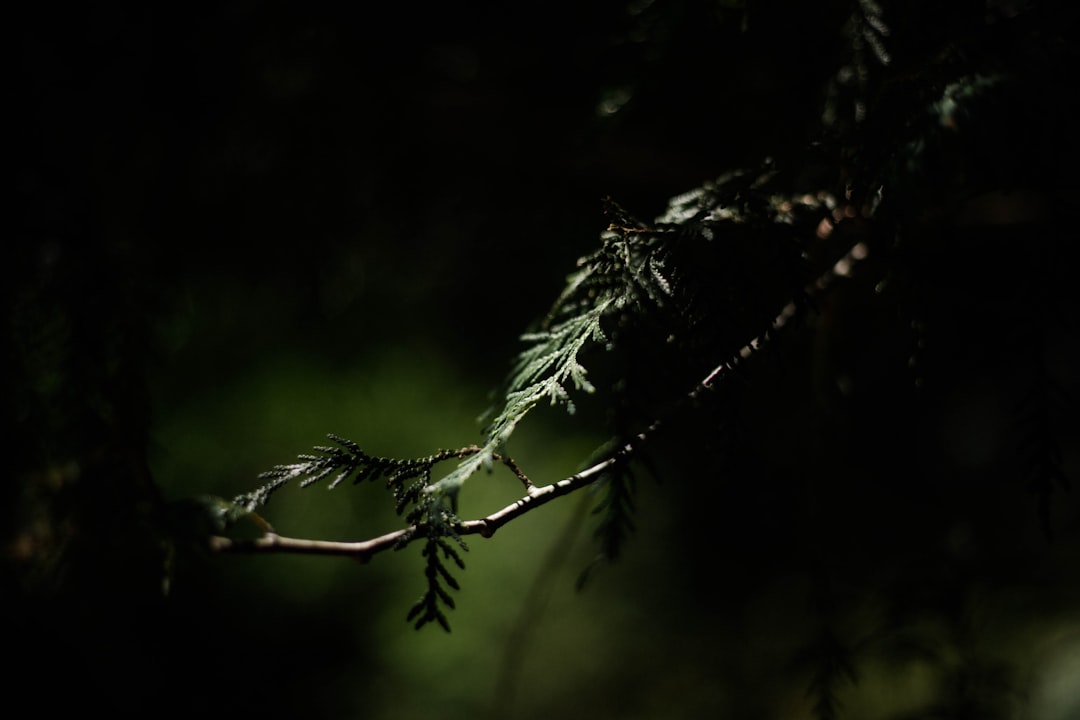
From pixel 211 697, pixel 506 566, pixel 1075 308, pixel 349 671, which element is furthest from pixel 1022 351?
pixel 211 697

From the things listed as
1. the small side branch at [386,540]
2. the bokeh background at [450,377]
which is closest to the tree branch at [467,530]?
the small side branch at [386,540]

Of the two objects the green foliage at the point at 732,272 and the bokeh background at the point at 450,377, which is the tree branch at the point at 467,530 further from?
the bokeh background at the point at 450,377

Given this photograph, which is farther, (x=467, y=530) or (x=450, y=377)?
(x=450, y=377)

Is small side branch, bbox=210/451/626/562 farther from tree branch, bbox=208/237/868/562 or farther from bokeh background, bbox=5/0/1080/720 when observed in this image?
bokeh background, bbox=5/0/1080/720

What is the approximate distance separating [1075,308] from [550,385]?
1370 mm

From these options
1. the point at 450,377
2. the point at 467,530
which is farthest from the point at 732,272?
the point at 450,377

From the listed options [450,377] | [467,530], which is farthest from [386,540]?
[450,377]

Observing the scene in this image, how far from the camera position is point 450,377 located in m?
3.39

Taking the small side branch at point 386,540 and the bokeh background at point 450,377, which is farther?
the bokeh background at point 450,377

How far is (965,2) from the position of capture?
0.81 metres

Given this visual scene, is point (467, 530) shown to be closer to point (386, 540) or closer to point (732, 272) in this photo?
point (386, 540)

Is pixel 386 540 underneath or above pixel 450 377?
underneath

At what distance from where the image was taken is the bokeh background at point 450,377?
4.31 feet

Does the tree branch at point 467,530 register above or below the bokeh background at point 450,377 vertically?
below
